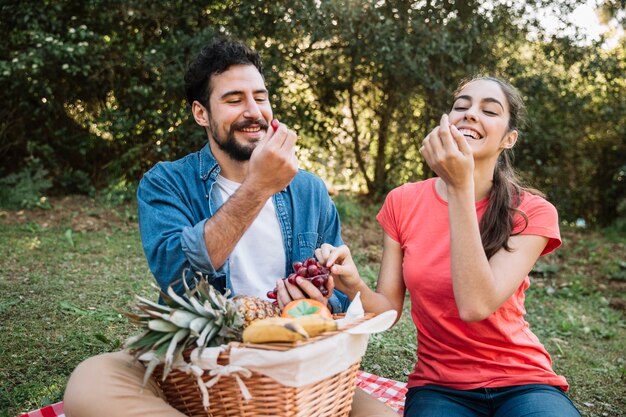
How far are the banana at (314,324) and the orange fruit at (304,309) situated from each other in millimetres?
175

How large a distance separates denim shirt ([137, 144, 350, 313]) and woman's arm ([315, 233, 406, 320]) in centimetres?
19

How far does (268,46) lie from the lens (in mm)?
9164

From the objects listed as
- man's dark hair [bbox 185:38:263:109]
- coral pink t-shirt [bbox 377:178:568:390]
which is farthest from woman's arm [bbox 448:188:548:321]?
man's dark hair [bbox 185:38:263:109]

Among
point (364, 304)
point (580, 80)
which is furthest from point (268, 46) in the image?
point (364, 304)

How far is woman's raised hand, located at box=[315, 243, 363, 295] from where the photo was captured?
8.64 feet

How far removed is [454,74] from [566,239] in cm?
338

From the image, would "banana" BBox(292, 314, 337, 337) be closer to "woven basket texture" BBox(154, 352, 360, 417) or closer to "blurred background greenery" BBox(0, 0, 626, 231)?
"woven basket texture" BBox(154, 352, 360, 417)

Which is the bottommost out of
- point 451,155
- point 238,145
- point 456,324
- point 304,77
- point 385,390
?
point 385,390

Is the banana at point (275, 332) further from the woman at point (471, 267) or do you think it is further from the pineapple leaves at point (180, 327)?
the woman at point (471, 267)

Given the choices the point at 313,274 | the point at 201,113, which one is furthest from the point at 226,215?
the point at 201,113

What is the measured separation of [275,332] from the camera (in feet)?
6.28

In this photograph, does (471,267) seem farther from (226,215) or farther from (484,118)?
(226,215)

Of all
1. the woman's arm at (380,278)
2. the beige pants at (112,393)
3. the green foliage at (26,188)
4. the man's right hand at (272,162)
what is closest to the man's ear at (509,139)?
the woman's arm at (380,278)

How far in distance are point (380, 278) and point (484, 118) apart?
962mm
